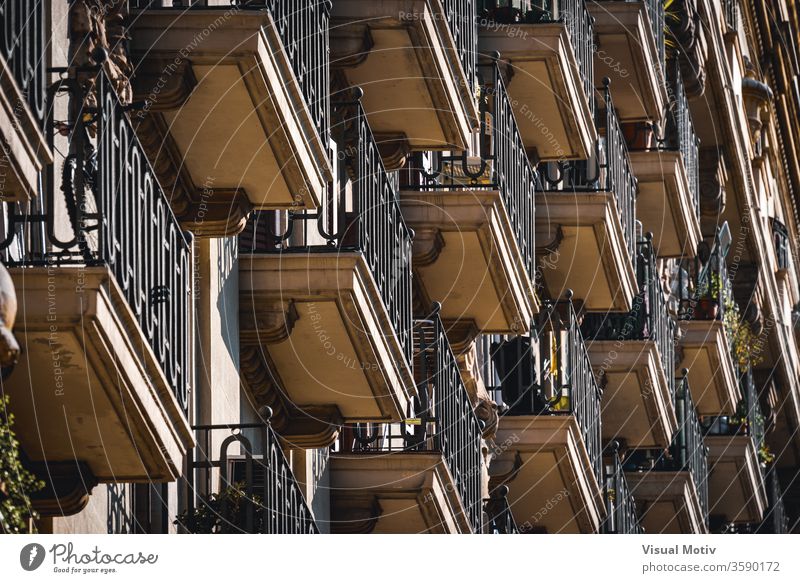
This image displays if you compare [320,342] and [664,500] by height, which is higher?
[664,500]

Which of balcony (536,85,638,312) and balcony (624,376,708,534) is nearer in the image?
balcony (536,85,638,312)

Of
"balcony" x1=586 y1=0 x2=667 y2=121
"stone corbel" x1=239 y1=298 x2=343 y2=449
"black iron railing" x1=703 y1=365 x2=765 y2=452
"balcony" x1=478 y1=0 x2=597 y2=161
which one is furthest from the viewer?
"black iron railing" x1=703 y1=365 x2=765 y2=452

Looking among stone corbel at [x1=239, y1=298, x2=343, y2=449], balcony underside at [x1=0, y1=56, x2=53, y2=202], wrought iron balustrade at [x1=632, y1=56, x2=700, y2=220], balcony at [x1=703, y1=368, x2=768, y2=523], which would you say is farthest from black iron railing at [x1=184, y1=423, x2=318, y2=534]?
balcony at [x1=703, y1=368, x2=768, y2=523]

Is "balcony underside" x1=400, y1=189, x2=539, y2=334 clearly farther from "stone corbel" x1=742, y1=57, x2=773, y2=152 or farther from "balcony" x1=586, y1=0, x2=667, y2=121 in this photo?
"stone corbel" x1=742, y1=57, x2=773, y2=152

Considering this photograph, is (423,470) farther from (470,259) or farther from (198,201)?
(198,201)

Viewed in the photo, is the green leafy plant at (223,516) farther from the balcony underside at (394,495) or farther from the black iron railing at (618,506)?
the black iron railing at (618,506)

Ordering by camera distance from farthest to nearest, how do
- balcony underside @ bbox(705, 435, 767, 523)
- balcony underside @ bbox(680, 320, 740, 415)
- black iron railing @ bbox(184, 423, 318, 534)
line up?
1. balcony underside @ bbox(705, 435, 767, 523)
2. balcony underside @ bbox(680, 320, 740, 415)
3. black iron railing @ bbox(184, 423, 318, 534)

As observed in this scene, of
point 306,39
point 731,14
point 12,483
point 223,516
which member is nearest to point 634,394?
point 306,39
